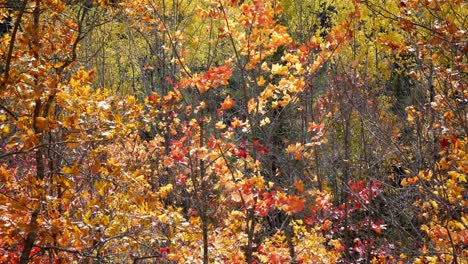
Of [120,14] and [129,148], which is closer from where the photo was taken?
[120,14]

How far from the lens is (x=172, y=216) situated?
4.37 metres

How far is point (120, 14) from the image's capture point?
19.2 feet

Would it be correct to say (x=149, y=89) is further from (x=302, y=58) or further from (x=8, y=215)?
(x=8, y=215)

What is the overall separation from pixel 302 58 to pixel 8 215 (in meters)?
3.33

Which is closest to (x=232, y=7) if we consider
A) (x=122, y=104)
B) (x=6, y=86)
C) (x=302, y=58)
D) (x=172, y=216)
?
(x=302, y=58)

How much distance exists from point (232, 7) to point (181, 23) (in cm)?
879

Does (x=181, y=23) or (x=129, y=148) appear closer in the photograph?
(x=129, y=148)

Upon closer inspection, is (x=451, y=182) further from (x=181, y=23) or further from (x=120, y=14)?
(x=181, y=23)

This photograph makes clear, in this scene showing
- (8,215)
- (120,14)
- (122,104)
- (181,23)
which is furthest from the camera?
(181,23)

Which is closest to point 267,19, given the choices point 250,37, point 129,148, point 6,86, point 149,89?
point 250,37

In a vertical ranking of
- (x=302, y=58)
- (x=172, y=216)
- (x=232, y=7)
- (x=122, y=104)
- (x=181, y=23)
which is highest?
(x=181, y=23)


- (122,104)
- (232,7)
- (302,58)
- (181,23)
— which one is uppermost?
(181,23)

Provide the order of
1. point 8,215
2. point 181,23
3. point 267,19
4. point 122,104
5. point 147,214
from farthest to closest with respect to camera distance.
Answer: point 181,23 → point 267,19 → point 122,104 → point 147,214 → point 8,215

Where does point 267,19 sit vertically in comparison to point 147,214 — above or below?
above
